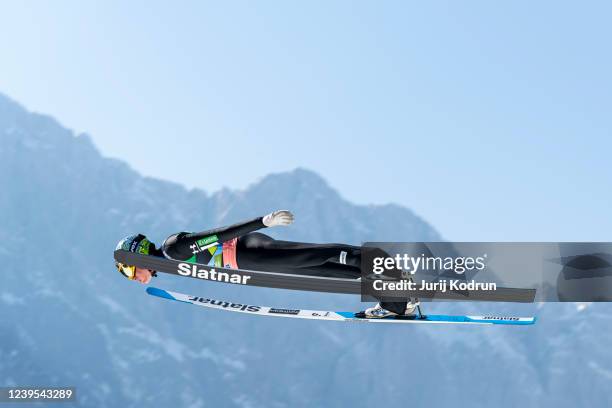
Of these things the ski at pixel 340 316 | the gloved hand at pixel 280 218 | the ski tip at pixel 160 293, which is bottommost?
the ski at pixel 340 316

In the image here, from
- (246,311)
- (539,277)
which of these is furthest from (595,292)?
(246,311)

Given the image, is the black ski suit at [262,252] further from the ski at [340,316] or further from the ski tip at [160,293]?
the ski tip at [160,293]

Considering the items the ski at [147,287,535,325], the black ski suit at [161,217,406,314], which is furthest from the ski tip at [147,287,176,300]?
the black ski suit at [161,217,406,314]

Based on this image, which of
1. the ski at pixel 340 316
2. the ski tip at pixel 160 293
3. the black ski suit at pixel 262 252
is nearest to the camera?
the black ski suit at pixel 262 252

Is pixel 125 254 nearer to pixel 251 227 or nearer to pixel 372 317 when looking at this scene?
pixel 251 227

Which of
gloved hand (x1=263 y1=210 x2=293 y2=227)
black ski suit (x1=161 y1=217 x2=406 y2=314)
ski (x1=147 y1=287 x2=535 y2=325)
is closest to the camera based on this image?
gloved hand (x1=263 y1=210 x2=293 y2=227)

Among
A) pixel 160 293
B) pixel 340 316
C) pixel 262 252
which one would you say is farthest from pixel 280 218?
pixel 160 293

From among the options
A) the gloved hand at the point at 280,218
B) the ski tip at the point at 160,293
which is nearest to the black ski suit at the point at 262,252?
the gloved hand at the point at 280,218

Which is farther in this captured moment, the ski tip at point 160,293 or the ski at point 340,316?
the ski tip at point 160,293

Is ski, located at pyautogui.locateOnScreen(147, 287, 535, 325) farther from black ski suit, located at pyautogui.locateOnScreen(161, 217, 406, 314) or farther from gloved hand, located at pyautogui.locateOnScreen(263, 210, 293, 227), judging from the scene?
gloved hand, located at pyautogui.locateOnScreen(263, 210, 293, 227)

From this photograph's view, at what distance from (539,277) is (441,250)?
4319 millimetres

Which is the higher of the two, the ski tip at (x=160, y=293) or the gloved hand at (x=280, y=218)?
the gloved hand at (x=280, y=218)

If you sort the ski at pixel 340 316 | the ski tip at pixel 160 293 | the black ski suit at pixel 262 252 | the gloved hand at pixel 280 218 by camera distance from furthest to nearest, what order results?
the ski tip at pixel 160 293 → the ski at pixel 340 316 → the black ski suit at pixel 262 252 → the gloved hand at pixel 280 218

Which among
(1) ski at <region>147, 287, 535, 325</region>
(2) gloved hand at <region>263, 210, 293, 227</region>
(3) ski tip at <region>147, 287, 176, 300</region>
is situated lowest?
(1) ski at <region>147, 287, 535, 325</region>
